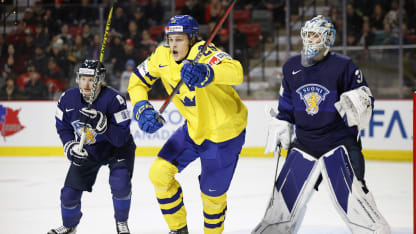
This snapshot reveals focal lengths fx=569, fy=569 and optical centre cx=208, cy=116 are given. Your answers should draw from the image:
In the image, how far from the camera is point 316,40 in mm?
3031

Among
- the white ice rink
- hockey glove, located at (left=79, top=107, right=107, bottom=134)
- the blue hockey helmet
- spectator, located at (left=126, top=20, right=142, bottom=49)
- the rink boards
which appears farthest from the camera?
spectator, located at (left=126, top=20, right=142, bottom=49)

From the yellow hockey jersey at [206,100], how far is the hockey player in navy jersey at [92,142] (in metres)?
0.22

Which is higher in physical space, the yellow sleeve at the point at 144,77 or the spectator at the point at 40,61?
the yellow sleeve at the point at 144,77

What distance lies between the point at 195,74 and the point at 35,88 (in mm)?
5613

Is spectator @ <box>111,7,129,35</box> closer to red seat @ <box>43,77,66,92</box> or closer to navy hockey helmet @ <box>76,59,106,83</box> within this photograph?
red seat @ <box>43,77,66,92</box>

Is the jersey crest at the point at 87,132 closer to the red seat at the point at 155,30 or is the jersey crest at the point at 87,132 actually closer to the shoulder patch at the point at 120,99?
the shoulder patch at the point at 120,99

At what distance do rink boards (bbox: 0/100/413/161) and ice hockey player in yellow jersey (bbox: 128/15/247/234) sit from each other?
4.09 metres

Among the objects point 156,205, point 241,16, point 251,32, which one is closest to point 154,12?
point 241,16

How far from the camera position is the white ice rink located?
4078 mm

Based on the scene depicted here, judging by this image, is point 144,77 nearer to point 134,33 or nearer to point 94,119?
point 94,119

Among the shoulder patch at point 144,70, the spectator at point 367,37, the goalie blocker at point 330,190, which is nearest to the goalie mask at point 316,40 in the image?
the goalie blocker at point 330,190

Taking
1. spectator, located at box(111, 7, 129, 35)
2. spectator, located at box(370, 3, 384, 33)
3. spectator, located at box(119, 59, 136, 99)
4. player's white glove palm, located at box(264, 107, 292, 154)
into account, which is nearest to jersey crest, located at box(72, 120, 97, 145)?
player's white glove palm, located at box(264, 107, 292, 154)

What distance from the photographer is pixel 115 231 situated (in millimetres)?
3926

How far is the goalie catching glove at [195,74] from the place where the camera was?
287cm
